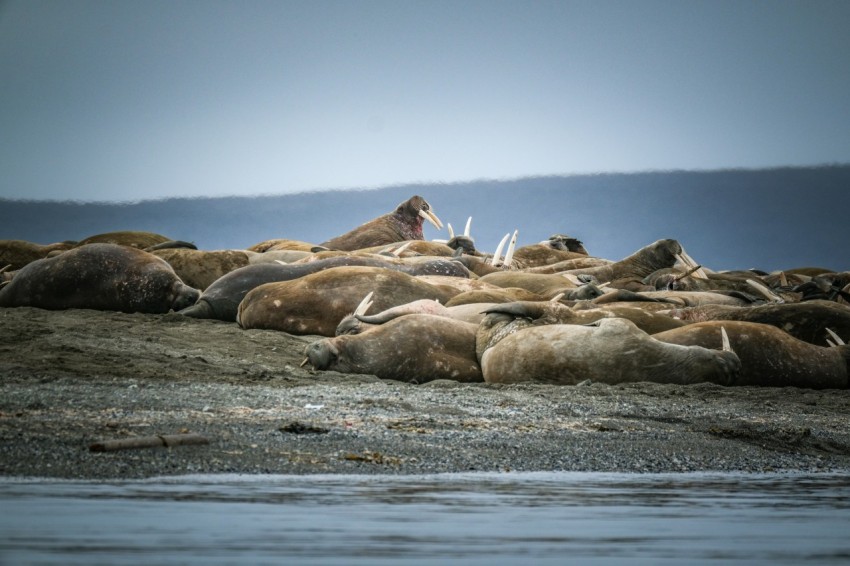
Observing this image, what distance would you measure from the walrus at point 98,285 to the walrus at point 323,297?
122 cm

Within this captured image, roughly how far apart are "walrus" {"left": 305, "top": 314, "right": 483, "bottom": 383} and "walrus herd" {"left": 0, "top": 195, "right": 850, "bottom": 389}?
1 centimetres

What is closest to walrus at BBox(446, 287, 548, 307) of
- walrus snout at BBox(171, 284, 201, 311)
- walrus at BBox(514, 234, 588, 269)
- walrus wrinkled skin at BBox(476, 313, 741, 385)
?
walrus wrinkled skin at BBox(476, 313, 741, 385)

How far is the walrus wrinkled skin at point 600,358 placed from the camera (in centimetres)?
988

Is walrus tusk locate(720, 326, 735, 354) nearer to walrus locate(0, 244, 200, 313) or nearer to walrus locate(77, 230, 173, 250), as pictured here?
walrus locate(0, 244, 200, 313)

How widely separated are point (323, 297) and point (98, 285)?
2.89 metres

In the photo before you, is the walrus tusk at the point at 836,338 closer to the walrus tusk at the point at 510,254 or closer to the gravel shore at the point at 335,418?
the gravel shore at the point at 335,418

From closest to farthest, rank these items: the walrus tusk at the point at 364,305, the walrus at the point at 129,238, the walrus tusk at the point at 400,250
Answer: the walrus tusk at the point at 364,305
the walrus tusk at the point at 400,250
the walrus at the point at 129,238

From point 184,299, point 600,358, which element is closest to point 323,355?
point 600,358

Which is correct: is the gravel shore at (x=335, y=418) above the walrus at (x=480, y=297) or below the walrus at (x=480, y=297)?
below

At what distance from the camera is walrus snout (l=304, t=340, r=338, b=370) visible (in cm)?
1031

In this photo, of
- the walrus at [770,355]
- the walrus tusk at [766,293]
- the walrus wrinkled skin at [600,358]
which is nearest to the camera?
the walrus wrinkled skin at [600,358]

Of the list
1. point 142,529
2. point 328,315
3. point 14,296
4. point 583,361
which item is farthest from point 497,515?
point 14,296

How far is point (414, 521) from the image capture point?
392 centimetres

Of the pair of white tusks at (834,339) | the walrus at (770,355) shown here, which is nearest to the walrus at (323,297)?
the walrus at (770,355)
